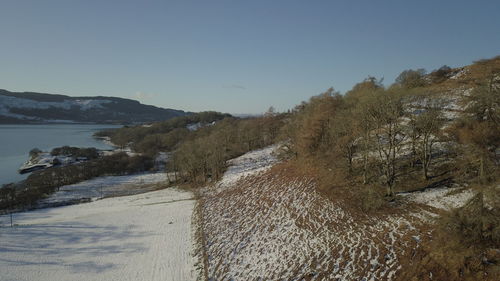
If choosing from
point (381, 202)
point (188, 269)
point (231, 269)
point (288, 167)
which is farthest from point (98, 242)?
point (381, 202)

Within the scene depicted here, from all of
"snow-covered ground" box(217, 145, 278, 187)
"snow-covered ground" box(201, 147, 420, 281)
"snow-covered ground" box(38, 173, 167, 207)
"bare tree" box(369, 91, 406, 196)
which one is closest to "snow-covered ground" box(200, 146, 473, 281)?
"snow-covered ground" box(201, 147, 420, 281)

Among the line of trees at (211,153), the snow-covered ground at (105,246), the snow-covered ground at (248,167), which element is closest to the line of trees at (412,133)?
the snow-covered ground at (248,167)

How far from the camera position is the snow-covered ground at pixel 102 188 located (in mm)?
46388

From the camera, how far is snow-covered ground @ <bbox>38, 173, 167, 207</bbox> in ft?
152

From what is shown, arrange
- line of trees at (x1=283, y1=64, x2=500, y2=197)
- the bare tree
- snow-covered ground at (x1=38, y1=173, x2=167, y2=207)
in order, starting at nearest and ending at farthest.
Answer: line of trees at (x1=283, y1=64, x2=500, y2=197)
the bare tree
snow-covered ground at (x1=38, y1=173, x2=167, y2=207)

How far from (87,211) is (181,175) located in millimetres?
18813

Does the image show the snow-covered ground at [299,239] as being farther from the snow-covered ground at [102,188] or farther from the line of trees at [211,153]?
the snow-covered ground at [102,188]

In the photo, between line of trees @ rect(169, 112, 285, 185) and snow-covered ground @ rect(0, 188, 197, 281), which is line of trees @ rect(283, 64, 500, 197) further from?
line of trees @ rect(169, 112, 285, 185)

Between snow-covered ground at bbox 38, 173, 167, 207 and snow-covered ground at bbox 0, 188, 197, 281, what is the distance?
13763 millimetres

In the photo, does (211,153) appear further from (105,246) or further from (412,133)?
(412,133)

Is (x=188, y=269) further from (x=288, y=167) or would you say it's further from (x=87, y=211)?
(x=87, y=211)

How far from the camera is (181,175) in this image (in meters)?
50.4

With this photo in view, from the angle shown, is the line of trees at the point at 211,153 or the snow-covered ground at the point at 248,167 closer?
the snow-covered ground at the point at 248,167

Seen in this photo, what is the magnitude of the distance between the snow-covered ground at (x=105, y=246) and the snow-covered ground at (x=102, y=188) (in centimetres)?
1376
